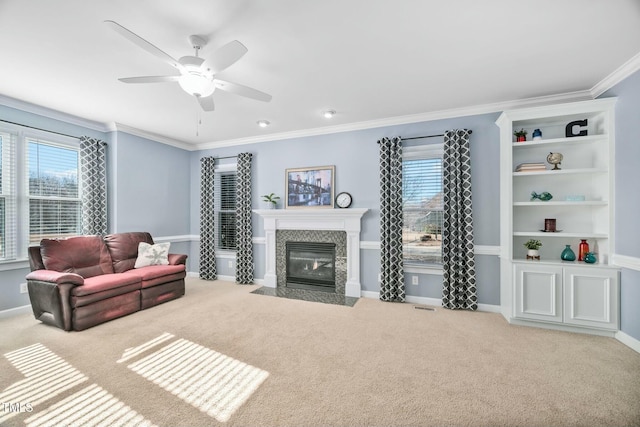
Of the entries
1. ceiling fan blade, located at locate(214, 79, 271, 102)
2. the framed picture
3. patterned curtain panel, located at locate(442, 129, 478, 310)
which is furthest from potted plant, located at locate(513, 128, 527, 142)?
ceiling fan blade, located at locate(214, 79, 271, 102)

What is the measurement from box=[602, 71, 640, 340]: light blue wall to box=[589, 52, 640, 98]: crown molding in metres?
0.05

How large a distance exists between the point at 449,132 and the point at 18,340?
5495mm

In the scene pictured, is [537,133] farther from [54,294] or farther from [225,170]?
[54,294]

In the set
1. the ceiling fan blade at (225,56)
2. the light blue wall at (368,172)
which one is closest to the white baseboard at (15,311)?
the light blue wall at (368,172)

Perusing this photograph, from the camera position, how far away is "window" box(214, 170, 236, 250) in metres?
5.56

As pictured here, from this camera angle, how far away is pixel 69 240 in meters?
3.67

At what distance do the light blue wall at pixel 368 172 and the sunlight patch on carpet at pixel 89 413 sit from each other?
10.8 ft

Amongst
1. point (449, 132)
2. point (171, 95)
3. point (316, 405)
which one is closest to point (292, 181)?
point (171, 95)

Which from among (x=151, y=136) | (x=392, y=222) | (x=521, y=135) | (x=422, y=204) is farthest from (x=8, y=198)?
(x=521, y=135)

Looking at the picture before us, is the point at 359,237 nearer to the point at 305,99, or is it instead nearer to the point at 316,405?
the point at 305,99

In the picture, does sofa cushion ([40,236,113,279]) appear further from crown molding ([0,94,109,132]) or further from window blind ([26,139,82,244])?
crown molding ([0,94,109,132])

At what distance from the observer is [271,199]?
16.3 feet

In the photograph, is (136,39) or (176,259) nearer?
(136,39)

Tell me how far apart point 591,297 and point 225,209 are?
219 inches
